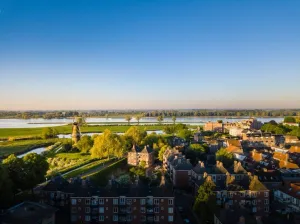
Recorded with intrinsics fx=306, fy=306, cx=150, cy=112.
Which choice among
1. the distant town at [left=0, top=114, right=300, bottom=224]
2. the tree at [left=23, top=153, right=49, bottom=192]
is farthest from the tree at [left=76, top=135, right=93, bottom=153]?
the tree at [left=23, top=153, right=49, bottom=192]

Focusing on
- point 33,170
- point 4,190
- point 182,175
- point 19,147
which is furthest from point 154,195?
point 19,147

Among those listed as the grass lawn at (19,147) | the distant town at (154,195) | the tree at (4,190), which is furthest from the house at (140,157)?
the tree at (4,190)

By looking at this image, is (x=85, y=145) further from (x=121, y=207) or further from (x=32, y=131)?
(x=32, y=131)

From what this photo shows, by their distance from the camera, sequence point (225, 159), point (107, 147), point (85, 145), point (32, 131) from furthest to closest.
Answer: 1. point (32, 131)
2. point (85, 145)
3. point (107, 147)
4. point (225, 159)

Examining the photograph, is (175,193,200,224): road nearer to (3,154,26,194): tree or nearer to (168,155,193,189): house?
(168,155,193,189): house

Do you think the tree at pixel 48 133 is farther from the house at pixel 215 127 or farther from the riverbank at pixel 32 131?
the house at pixel 215 127
